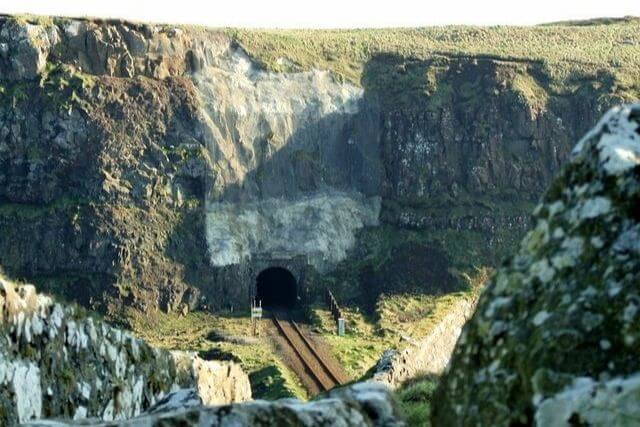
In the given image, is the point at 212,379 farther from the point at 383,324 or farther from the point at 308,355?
the point at 383,324

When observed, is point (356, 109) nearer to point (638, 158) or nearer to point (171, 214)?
point (171, 214)

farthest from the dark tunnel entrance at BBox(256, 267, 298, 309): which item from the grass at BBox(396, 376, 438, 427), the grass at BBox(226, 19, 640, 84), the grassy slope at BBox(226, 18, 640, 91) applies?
the grass at BBox(396, 376, 438, 427)

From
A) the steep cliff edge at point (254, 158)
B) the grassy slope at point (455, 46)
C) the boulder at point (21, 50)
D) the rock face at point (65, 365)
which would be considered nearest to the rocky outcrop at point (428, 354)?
the steep cliff edge at point (254, 158)

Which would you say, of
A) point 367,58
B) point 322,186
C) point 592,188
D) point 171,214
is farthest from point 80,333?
point 367,58

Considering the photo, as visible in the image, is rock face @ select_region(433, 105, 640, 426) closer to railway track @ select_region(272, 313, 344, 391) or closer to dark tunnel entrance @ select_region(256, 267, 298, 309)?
railway track @ select_region(272, 313, 344, 391)

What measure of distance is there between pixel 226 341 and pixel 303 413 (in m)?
51.5

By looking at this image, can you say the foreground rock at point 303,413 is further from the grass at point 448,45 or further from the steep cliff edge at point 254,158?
the grass at point 448,45

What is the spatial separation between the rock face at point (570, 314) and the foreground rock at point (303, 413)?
938 millimetres

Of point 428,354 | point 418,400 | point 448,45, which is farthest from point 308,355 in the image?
point 448,45

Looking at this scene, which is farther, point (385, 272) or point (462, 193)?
point (462, 193)

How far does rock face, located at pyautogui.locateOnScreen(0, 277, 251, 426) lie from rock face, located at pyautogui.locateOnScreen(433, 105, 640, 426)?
5.99 metres

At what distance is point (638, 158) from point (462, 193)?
6946 centimetres

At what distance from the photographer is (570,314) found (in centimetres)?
566

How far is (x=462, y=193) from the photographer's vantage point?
2953 inches
